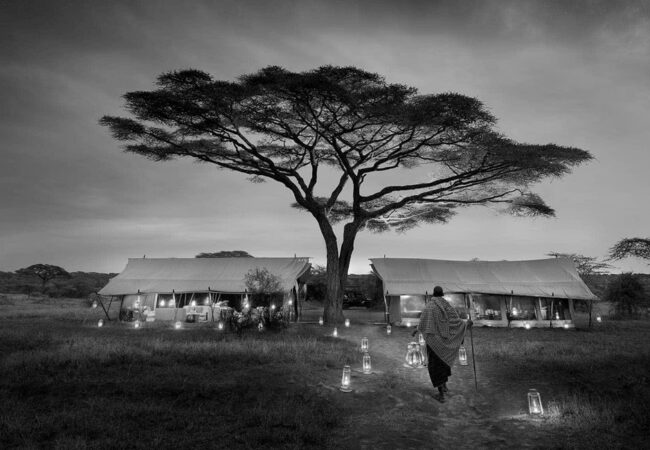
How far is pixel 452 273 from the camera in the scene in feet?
65.4

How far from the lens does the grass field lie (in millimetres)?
4547

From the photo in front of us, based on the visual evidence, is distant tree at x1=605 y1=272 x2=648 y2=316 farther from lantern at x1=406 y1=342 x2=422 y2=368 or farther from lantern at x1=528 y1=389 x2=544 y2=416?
lantern at x1=528 y1=389 x2=544 y2=416

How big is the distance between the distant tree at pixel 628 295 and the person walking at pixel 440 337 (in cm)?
2287

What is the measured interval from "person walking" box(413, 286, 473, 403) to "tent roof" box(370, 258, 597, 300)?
11516mm

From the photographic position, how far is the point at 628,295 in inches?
915

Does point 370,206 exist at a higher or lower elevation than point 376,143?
lower

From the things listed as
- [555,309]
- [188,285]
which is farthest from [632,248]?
[188,285]

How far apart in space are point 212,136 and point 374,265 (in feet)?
34.0

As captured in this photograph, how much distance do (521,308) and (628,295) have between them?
995cm

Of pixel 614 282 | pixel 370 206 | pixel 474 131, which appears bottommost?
pixel 614 282

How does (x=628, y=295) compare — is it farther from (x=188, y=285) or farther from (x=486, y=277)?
(x=188, y=285)

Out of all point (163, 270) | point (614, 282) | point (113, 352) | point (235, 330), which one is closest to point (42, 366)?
point (113, 352)

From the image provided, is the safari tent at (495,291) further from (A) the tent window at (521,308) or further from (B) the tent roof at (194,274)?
(B) the tent roof at (194,274)

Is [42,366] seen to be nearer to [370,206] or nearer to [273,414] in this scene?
[273,414]
